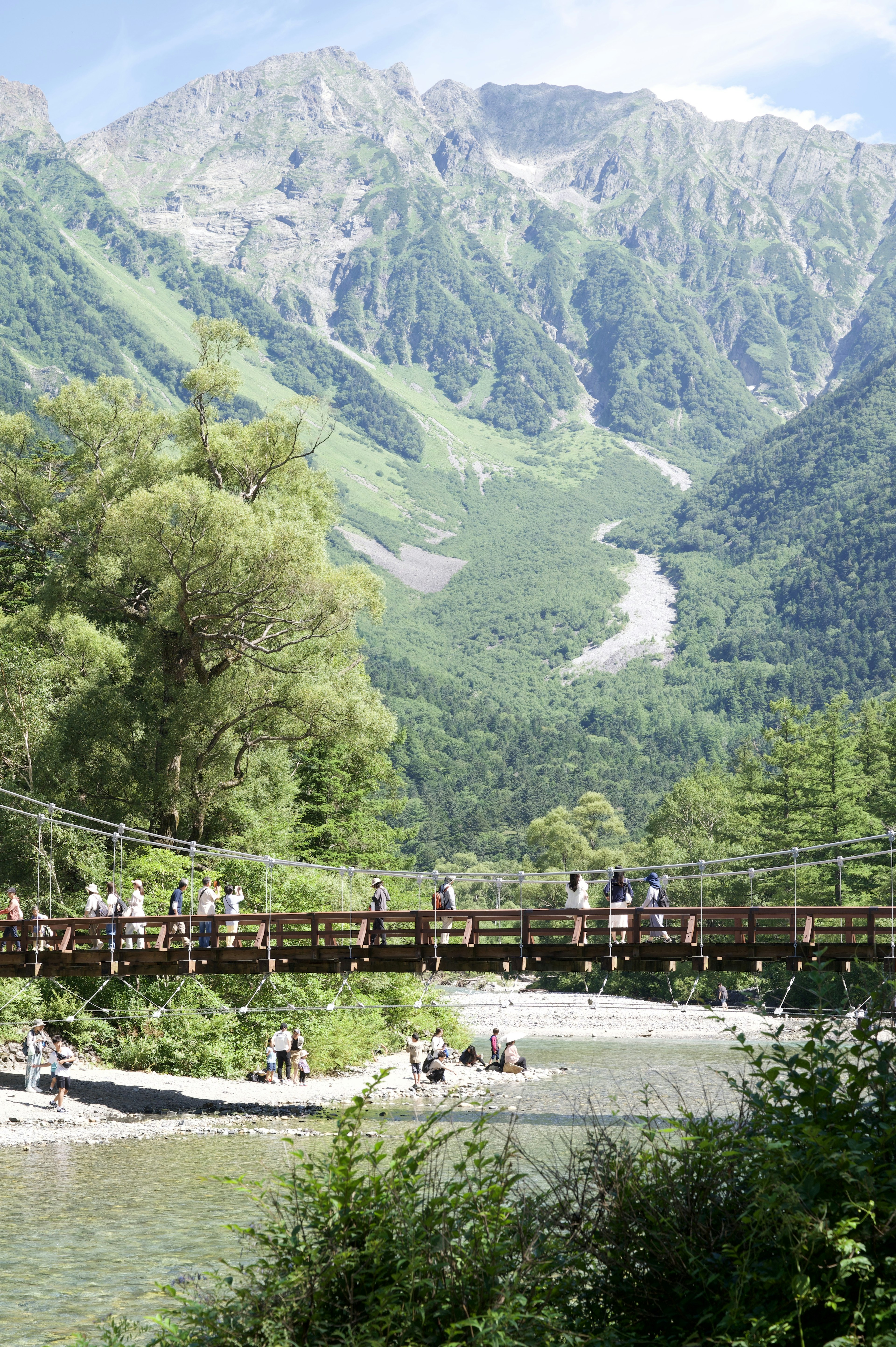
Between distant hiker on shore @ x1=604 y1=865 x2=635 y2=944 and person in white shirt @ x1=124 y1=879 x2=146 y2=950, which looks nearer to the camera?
distant hiker on shore @ x1=604 y1=865 x2=635 y2=944

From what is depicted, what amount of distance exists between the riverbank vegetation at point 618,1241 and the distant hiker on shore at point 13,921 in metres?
18.0

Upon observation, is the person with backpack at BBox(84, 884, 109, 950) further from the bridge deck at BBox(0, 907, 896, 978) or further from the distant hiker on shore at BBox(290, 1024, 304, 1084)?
the distant hiker on shore at BBox(290, 1024, 304, 1084)

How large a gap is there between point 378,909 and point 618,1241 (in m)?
17.9

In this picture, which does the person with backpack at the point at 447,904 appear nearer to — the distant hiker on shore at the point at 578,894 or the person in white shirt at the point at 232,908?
the distant hiker on shore at the point at 578,894

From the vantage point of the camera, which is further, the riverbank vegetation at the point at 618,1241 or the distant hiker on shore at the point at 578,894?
the distant hiker on shore at the point at 578,894

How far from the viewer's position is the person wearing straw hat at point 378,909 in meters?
23.0

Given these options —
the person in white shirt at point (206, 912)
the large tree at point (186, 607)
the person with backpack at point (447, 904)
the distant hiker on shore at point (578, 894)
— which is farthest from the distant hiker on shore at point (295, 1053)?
the distant hiker on shore at point (578, 894)

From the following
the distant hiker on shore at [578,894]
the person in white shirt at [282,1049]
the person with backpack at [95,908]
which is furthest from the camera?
the person in white shirt at [282,1049]

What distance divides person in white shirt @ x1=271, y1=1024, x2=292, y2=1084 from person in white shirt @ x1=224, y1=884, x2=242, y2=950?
284cm

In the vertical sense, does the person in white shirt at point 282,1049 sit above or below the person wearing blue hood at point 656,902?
below

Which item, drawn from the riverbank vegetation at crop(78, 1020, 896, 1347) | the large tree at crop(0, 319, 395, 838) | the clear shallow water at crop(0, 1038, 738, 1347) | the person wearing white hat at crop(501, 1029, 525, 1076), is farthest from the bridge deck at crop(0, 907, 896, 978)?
the riverbank vegetation at crop(78, 1020, 896, 1347)

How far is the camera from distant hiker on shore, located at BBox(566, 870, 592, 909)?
72.9 ft

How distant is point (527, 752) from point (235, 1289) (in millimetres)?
187797

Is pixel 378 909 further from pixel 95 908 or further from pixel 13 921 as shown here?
pixel 13 921
